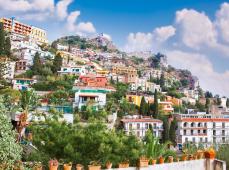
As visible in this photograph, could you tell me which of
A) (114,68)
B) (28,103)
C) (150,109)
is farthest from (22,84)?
(114,68)

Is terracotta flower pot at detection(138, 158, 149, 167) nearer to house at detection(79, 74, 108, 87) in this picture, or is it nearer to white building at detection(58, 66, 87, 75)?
house at detection(79, 74, 108, 87)

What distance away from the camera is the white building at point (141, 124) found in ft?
156

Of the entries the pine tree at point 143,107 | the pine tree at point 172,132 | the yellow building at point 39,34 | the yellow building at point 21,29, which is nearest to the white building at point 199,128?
the pine tree at point 172,132

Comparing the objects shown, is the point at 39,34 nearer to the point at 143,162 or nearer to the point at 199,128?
the point at 199,128

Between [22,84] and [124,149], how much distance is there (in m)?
41.4

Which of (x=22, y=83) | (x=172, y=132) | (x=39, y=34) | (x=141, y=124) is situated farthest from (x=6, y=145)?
(x=39, y=34)

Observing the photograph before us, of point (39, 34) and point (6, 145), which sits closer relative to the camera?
point (6, 145)

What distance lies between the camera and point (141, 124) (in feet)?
161

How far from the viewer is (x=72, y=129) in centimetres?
1419

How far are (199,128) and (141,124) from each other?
33.0 feet

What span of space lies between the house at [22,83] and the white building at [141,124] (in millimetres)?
14398

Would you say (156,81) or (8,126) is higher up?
(156,81)

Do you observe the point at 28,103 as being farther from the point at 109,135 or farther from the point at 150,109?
the point at 150,109

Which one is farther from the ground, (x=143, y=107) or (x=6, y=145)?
(x=143, y=107)
